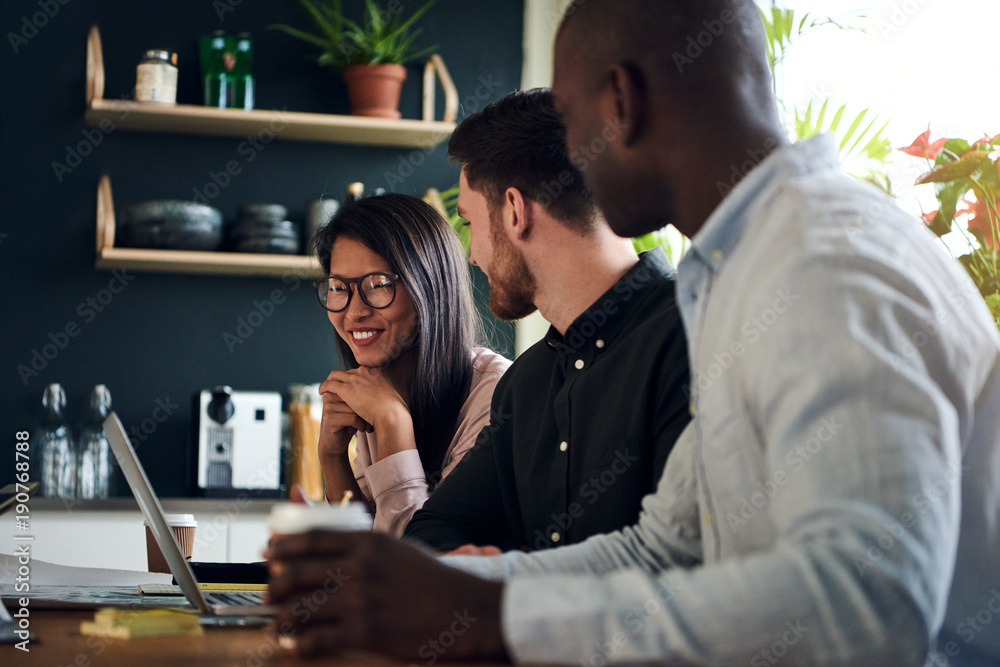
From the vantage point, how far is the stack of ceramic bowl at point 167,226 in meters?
3.45

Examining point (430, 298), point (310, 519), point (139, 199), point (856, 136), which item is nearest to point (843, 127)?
point (856, 136)

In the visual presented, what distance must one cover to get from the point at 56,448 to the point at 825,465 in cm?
316

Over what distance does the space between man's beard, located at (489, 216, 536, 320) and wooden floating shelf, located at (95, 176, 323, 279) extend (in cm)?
174

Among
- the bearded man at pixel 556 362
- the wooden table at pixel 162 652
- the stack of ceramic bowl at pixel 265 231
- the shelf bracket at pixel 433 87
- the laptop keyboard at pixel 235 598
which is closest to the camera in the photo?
the wooden table at pixel 162 652

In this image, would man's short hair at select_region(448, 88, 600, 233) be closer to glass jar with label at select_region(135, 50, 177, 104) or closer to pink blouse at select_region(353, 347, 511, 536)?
pink blouse at select_region(353, 347, 511, 536)

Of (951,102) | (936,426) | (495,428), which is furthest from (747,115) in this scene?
(951,102)

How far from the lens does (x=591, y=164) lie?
1.13 m

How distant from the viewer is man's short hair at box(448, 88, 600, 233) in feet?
5.46

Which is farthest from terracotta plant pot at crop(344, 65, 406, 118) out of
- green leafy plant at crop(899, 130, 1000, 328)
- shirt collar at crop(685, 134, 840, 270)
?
shirt collar at crop(685, 134, 840, 270)

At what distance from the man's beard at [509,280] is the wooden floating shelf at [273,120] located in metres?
1.96

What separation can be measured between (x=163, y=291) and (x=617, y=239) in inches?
98.0

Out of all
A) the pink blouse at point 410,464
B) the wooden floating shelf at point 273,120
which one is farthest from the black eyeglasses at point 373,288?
the wooden floating shelf at point 273,120

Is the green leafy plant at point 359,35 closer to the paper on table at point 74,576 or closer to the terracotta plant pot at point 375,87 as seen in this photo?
the terracotta plant pot at point 375,87

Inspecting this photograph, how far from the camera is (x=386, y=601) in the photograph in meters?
0.67
